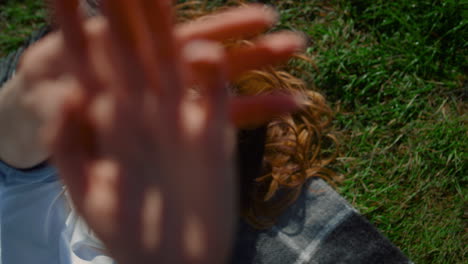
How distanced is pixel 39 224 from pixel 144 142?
765mm

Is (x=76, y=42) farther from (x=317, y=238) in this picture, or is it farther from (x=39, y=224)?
(x=317, y=238)

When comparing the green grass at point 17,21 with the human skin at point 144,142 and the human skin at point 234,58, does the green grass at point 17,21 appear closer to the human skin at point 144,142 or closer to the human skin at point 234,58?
the human skin at point 234,58

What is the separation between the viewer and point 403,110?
133 cm

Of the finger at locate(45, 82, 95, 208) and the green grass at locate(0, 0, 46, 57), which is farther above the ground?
the finger at locate(45, 82, 95, 208)

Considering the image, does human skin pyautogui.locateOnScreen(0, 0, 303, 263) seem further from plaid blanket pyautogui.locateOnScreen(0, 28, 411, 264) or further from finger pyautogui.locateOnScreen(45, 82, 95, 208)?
plaid blanket pyautogui.locateOnScreen(0, 28, 411, 264)

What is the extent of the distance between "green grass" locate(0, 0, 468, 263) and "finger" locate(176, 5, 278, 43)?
0.91 metres

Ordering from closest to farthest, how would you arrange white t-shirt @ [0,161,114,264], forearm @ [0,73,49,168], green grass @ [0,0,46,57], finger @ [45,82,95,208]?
finger @ [45,82,95,208] → forearm @ [0,73,49,168] → white t-shirt @ [0,161,114,264] → green grass @ [0,0,46,57]

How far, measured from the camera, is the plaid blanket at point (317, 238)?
1.23 metres

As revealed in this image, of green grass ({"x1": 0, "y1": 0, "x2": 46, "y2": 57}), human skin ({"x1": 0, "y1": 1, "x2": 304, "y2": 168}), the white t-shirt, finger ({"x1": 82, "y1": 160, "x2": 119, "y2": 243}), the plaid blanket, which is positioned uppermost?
human skin ({"x1": 0, "y1": 1, "x2": 304, "y2": 168})

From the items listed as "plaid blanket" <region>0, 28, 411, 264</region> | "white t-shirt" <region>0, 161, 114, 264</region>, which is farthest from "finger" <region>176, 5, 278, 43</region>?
"plaid blanket" <region>0, 28, 411, 264</region>

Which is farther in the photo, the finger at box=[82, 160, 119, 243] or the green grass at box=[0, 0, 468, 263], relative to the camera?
the green grass at box=[0, 0, 468, 263]

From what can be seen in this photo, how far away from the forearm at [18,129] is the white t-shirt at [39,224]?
0.15 ft

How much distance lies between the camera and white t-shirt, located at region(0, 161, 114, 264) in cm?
98

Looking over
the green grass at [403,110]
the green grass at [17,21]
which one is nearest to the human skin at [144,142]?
the green grass at [403,110]
